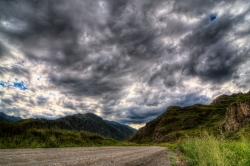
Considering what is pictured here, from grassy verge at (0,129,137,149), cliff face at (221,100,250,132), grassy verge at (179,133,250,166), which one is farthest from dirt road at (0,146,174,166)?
cliff face at (221,100,250,132)

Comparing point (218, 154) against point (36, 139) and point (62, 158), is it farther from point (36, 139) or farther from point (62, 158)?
point (36, 139)

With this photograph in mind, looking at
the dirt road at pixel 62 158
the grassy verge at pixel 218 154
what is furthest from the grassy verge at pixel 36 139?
the grassy verge at pixel 218 154

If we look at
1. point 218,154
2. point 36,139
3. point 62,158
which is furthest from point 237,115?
point 62,158

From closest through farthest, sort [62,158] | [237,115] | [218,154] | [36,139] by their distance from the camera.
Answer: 1. [218,154]
2. [62,158]
3. [36,139]
4. [237,115]

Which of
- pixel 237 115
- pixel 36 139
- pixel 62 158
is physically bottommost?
pixel 62 158

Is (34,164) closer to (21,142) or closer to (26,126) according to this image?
(21,142)

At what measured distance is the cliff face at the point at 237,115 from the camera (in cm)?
9084

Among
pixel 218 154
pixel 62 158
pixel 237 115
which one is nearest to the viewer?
pixel 218 154

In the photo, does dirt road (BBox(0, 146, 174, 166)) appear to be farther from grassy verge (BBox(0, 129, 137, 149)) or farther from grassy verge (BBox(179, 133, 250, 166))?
grassy verge (BBox(179, 133, 250, 166))

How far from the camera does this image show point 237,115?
9694 centimetres

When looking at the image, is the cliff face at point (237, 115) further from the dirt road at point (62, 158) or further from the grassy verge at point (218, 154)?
the dirt road at point (62, 158)

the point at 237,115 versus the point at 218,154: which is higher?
the point at 237,115

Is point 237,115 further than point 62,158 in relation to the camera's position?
Yes

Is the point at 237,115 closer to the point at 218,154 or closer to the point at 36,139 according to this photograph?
the point at 36,139
